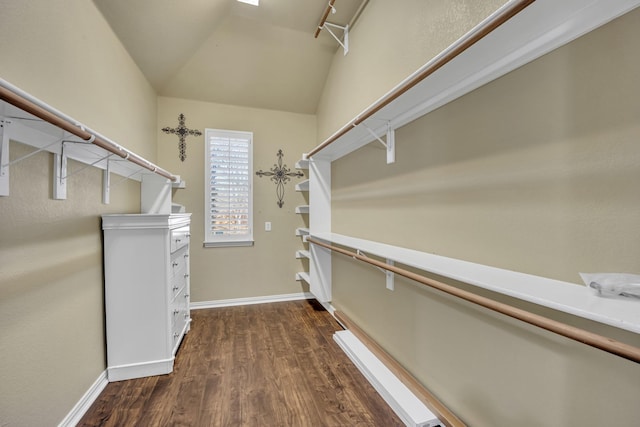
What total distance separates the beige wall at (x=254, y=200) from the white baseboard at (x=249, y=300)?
0.16 feet

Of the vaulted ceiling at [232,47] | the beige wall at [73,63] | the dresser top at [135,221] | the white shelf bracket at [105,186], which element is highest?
the vaulted ceiling at [232,47]

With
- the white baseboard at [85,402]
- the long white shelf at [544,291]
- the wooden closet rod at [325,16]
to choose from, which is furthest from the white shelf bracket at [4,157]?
the wooden closet rod at [325,16]

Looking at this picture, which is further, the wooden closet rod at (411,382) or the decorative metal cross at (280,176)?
the decorative metal cross at (280,176)

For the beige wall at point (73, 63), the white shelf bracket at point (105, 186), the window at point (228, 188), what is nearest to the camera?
the beige wall at point (73, 63)

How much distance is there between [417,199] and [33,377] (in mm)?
2150

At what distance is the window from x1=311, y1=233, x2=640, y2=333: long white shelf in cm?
249

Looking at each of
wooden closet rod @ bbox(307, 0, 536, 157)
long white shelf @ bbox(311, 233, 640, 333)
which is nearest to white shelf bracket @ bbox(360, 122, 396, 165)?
wooden closet rod @ bbox(307, 0, 536, 157)

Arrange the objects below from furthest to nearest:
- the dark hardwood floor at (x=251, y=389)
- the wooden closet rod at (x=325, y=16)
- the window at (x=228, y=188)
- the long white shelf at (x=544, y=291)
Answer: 1. the window at (x=228, y=188)
2. the wooden closet rod at (x=325, y=16)
3. the dark hardwood floor at (x=251, y=389)
4. the long white shelf at (x=544, y=291)

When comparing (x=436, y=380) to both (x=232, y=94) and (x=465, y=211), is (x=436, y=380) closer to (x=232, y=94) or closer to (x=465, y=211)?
(x=465, y=211)

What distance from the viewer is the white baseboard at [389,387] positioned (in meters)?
1.46

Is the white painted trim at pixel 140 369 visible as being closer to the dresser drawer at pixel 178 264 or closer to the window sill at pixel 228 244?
the dresser drawer at pixel 178 264

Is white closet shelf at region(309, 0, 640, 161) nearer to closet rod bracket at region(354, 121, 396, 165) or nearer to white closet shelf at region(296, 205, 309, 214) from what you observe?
closet rod bracket at region(354, 121, 396, 165)

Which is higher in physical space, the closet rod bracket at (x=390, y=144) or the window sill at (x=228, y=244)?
the closet rod bracket at (x=390, y=144)

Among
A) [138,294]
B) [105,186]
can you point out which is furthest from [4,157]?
[138,294]
